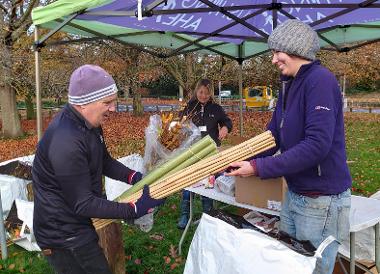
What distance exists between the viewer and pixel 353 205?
277 cm

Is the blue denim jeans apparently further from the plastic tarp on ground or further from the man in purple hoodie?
the plastic tarp on ground

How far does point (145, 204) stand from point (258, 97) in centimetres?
2692

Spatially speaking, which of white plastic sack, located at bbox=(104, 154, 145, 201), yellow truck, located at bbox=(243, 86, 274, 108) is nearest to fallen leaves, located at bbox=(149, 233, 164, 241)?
white plastic sack, located at bbox=(104, 154, 145, 201)

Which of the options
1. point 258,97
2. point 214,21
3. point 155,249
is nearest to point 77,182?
point 155,249

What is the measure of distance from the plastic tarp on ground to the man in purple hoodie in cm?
141

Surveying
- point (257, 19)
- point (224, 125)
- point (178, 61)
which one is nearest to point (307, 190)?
point (224, 125)

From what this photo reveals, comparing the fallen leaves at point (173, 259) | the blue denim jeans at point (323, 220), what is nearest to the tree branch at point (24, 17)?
the fallen leaves at point (173, 259)

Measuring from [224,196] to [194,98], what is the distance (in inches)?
72.9

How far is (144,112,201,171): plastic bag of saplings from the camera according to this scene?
2.58 meters

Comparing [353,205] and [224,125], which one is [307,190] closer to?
[353,205]

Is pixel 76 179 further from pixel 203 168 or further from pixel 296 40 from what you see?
pixel 296 40

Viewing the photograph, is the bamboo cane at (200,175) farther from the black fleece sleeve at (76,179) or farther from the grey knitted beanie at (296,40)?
the grey knitted beanie at (296,40)

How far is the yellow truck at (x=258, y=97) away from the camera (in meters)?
27.0

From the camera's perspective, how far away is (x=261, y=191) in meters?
2.65
